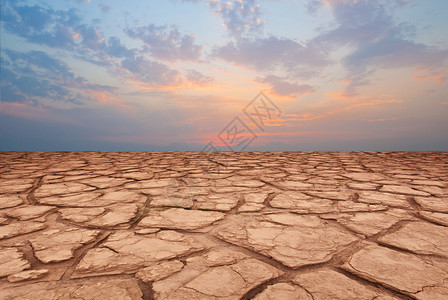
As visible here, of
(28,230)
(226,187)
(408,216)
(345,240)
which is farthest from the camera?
(226,187)

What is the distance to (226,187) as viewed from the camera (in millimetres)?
2189

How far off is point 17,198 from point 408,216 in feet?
8.18

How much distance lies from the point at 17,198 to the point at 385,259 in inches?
87.4

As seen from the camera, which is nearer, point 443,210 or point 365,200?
point 443,210

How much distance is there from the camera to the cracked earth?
80 centimetres

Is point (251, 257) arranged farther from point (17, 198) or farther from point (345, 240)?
point (17, 198)

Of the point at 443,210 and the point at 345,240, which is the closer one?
the point at 345,240

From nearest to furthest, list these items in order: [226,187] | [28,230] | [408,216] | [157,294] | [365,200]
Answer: [157,294] → [28,230] → [408,216] → [365,200] → [226,187]

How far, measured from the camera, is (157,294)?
0.76 meters

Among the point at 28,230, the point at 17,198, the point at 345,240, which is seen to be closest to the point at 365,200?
the point at 345,240

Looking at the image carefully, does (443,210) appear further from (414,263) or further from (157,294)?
(157,294)

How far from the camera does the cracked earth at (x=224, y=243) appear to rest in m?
0.80

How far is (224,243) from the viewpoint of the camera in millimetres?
1101

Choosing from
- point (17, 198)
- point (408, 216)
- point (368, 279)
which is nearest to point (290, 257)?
point (368, 279)
